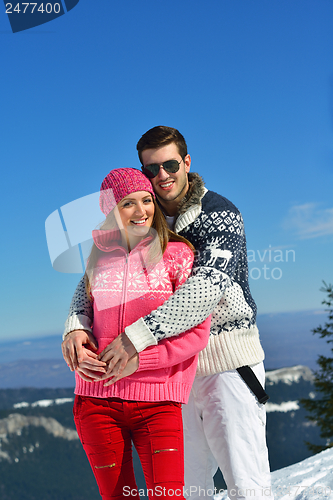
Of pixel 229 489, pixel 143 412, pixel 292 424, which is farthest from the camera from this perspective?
pixel 292 424

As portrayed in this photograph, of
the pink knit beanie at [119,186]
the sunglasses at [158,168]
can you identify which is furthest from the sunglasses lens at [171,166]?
the pink knit beanie at [119,186]

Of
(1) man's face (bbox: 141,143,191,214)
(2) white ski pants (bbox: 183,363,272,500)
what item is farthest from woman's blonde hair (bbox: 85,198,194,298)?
(2) white ski pants (bbox: 183,363,272,500)

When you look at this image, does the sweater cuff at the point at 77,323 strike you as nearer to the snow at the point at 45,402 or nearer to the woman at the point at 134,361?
the woman at the point at 134,361

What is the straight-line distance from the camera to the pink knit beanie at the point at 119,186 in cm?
210

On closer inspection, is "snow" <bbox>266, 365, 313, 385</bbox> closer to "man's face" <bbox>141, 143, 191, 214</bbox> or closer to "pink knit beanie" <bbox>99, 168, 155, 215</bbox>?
"man's face" <bbox>141, 143, 191, 214</bbox>

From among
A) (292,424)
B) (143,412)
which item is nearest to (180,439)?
(143,412)

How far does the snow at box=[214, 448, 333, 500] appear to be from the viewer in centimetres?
389

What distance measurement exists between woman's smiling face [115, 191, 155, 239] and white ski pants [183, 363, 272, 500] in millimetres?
951

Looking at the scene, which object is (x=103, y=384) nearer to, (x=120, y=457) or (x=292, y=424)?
(x=120, y=457)

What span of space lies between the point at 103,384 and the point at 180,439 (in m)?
0.43

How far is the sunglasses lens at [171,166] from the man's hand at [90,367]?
1129 mm

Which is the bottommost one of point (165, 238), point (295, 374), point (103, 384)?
point (295, 374)

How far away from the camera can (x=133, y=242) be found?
208 centimetres

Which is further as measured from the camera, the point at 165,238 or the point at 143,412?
the point at 165,238
